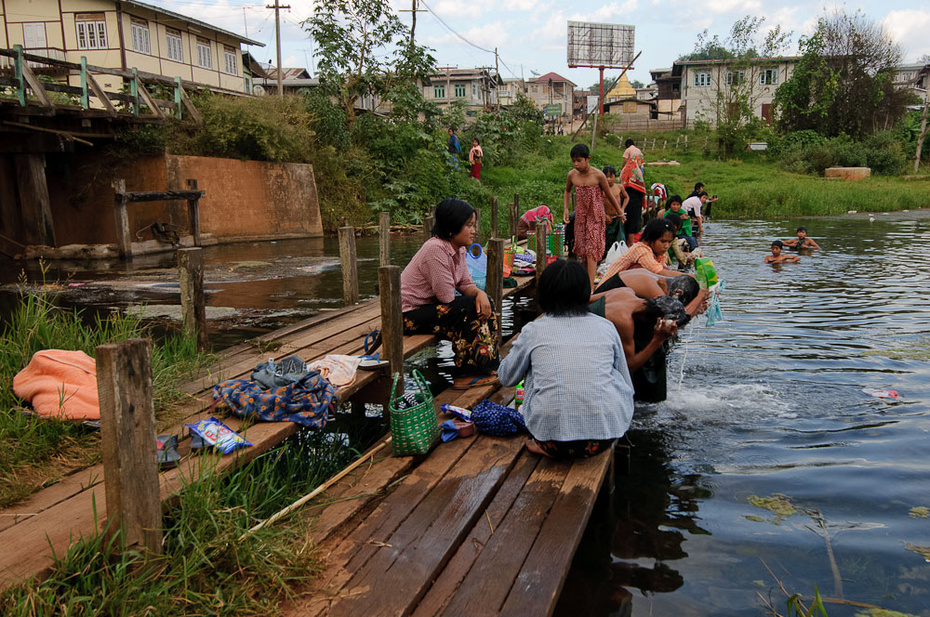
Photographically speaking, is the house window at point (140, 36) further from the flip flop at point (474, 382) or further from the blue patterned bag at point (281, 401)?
the blue patterned bag at point (281, 401)

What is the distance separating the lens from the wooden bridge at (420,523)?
2.72 metres

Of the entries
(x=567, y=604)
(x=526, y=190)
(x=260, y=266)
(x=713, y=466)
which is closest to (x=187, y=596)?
(x=567, y=604)

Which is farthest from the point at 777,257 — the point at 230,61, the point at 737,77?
the point at 737,77

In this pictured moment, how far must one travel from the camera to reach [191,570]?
271cm

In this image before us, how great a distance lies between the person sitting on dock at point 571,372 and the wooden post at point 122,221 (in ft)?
45.0

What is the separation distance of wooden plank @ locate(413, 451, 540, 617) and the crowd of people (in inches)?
8.3

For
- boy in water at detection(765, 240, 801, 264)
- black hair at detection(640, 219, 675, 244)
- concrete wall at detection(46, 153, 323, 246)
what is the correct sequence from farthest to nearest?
concrete wall at detection(46, 153, 323, 246) < boy in water at detection(765, 240, 801, 264) < black hair at detection(640, 219, 675, 244)

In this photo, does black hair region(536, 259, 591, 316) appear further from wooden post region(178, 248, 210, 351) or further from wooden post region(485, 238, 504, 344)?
wooden post region(178, 248, 210, 351)

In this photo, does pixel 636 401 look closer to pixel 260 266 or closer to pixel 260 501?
pixel 260 501

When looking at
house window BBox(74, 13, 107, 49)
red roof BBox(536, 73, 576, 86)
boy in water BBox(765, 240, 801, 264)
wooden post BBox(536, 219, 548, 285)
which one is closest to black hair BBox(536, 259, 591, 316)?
wooden post BBox(536, 219, 548, 285)

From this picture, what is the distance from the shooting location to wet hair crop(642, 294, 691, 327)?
487cm

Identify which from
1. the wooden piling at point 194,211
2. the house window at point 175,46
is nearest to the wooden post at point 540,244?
the wooden piling at point 194,211

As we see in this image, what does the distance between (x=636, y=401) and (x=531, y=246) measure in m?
5.98

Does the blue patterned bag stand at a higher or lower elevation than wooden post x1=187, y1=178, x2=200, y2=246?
lower
